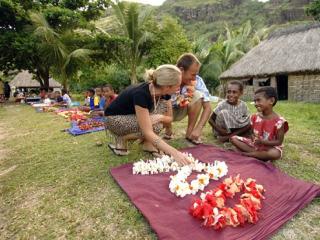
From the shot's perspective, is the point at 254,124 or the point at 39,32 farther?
the point at 39,32

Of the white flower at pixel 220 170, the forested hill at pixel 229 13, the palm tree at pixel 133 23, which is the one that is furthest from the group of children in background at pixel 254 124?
the forested hill at pixel 229 13

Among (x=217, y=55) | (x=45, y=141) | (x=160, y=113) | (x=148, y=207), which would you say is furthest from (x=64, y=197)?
(x=217, y=55)

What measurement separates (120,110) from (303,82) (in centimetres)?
1606

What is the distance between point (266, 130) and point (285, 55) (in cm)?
1638

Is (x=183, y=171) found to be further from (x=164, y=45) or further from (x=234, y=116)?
(x=164, y=45)

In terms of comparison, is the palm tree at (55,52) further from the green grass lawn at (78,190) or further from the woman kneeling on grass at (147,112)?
the woman kneeling on grass at (147,112)

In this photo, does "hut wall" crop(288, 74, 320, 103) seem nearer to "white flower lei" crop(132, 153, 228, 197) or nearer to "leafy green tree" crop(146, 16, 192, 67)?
"leafy green tree" crop(146, 16, 192, 67)

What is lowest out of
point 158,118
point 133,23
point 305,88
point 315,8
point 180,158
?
point 305,88

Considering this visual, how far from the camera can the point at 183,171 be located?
3.48 m

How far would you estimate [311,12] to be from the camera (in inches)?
543

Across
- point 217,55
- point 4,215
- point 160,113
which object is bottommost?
point 4,215

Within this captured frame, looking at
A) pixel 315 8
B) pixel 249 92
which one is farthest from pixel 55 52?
pixel 315 8

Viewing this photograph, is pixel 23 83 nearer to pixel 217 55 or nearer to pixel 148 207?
pixel 217 55

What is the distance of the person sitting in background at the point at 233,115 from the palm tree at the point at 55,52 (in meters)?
15.3
